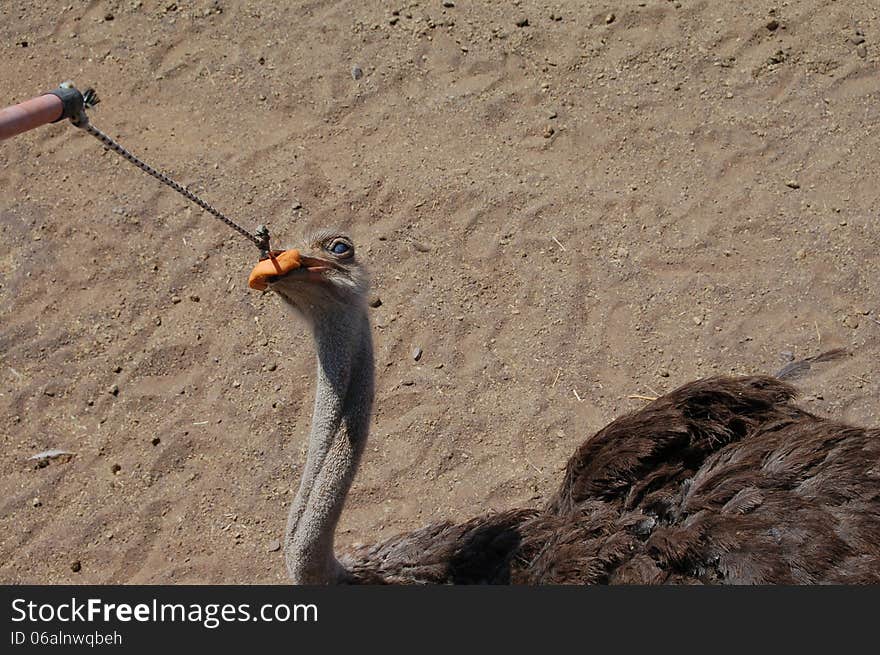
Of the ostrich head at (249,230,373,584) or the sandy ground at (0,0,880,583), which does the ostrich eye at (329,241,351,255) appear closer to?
the ostrich head at (249,230,373,584)

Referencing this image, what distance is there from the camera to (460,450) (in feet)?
17.7

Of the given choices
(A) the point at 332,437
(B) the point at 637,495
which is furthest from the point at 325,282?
(B) the point at 637,495

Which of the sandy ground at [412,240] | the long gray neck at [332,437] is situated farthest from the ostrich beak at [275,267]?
the sandy ground at [412,240]

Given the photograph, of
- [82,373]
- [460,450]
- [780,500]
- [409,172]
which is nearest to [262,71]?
[409,172]

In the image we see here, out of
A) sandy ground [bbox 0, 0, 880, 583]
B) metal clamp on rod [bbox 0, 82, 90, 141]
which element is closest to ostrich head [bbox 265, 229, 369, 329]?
metal clamp on rod [bbox 0, 82, 90, 141]

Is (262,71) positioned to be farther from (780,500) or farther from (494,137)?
(780,500)

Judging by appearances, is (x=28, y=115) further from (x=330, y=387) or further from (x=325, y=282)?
(x=330, y=387)

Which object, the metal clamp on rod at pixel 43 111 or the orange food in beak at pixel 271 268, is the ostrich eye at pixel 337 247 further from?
the metal clamp on rod at pixel 43 111

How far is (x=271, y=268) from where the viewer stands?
3.30m

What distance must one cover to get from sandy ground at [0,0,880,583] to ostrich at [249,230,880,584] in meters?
0.94

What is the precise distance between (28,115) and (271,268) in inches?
36.6

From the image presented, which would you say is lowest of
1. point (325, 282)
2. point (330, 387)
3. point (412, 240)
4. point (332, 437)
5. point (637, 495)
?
point (637, 495)

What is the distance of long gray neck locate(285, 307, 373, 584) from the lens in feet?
12.1

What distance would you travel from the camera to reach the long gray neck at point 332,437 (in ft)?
12.1
